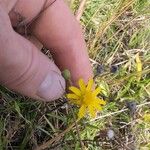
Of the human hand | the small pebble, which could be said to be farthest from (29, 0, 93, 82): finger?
the small pebble

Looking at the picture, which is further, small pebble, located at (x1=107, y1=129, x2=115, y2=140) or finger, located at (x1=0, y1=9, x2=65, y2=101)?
small pebble, located at (x1=107, y1=129, x2=115, y2=140)

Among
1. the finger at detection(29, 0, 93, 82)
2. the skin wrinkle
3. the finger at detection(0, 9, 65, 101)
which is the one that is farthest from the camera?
the finger at detection(29, 0, 93, 82)

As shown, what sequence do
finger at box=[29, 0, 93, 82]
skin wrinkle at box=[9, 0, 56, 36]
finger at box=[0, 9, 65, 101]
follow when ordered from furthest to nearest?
finger at box=[29, 0, 93, 82] < skin wrinkle at box=[9, 0, 56, 36] < finger at box=[0, 9, 65, 101]

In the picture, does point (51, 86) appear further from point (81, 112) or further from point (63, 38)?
point (63, 38)

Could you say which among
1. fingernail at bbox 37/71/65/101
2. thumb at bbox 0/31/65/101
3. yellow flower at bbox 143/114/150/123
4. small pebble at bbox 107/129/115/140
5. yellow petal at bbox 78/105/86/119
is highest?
thumb at bbox 0/31/65/101

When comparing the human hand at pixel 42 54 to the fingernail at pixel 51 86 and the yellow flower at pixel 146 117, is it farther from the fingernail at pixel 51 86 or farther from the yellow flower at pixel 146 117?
the yellow flower at pixel 146 117

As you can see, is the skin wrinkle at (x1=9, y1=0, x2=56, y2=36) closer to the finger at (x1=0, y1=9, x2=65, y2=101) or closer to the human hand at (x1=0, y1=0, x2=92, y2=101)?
the human hand at (x1=0, y1=0, x2=92, y2=101)

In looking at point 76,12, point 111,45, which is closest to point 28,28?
point 76,12

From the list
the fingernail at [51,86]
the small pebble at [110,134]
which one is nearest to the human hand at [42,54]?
the fingernail at [51,86]

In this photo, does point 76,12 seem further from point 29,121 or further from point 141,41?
point 29,121
